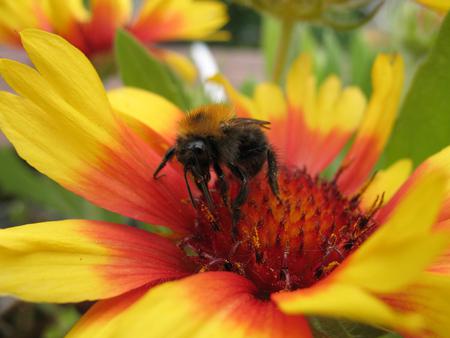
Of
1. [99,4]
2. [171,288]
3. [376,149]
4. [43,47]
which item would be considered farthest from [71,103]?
[99,4]

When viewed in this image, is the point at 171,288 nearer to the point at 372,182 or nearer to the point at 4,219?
the point at 372,182

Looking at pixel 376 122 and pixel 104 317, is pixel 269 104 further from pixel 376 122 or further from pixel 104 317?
pixel 104 317

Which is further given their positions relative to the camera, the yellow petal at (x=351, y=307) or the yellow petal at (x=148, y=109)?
the yellow petal at (x=148, y=109)

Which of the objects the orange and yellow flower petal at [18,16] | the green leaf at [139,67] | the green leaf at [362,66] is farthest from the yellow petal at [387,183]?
the orange and yellow flower petal at [18,16]

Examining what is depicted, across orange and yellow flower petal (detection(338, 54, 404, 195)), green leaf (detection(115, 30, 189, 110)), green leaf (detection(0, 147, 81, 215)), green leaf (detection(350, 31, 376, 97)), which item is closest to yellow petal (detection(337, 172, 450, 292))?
orange and yellow flower petal (detection(338, 54, 404, 195))

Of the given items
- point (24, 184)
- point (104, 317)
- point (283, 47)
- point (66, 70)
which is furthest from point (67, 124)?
point (24, 184)

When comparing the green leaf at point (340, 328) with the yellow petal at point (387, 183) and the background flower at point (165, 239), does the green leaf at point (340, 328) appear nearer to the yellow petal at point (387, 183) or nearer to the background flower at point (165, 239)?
the background flower at point (165, 239)
